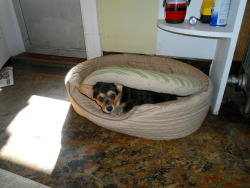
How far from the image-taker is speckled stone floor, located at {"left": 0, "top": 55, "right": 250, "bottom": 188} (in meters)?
1.24

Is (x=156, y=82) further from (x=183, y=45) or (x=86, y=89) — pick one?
(x=183, y=45)

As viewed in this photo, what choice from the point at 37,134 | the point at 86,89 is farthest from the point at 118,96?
the point at 37,134

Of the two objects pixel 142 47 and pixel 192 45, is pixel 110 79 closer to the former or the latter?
pixel 142 47

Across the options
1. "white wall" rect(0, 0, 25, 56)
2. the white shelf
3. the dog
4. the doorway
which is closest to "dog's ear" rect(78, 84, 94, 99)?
the dog

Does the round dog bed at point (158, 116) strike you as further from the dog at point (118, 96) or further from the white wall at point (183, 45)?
the white wall at point (183, 45)

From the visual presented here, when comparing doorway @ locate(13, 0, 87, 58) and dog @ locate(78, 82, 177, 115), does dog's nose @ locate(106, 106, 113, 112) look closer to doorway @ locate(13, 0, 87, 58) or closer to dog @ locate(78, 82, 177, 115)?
dog @ locate(78, 82, 177, 115)

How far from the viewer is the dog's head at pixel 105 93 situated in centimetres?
158

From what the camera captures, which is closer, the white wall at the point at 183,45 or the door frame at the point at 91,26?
the white wall at the point at 183,45

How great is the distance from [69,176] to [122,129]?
0.46 metres

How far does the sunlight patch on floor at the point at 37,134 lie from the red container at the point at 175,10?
124 cm

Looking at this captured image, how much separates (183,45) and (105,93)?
3.43 feet

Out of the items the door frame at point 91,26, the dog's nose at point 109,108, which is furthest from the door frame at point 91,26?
the dog's nose at point 109,108

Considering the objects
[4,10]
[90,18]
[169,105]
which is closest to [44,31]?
[4,10]

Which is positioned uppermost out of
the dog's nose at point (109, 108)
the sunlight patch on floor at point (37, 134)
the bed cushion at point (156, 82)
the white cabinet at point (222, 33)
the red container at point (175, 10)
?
the red container at point (175, 10)
